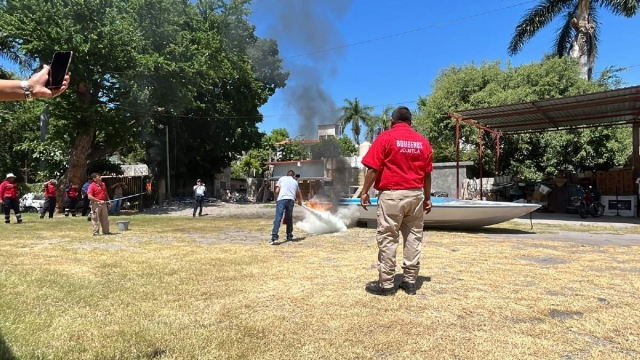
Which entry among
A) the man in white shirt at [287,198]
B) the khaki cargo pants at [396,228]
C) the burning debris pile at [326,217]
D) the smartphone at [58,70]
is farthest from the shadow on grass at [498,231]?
the smartphone at [58,70]

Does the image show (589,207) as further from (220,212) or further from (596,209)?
(220,212)

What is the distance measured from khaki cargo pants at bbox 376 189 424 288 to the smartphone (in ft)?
10.1

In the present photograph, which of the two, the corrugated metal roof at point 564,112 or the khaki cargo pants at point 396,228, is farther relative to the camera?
the corrugated metal roof at point 564,112

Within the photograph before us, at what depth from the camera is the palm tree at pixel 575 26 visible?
2366 centimetres

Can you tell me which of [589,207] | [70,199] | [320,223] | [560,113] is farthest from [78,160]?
[589,207]

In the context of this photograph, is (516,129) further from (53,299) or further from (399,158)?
(53,299)

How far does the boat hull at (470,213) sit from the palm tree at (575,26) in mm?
17759

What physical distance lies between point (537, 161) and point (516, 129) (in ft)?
10.3

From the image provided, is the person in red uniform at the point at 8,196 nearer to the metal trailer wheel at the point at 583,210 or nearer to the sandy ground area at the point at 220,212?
the sandy ground area at the point at 220,212

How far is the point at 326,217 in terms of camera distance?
1091cm

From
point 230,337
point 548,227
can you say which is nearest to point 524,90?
point 548,227

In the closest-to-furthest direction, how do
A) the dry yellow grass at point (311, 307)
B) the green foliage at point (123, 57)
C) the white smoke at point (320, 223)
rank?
the dry yellow grass at point (311, 307) < the white smoke at point (320, 223) < the green foliage at point (123, 57)

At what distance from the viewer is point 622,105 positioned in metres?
14.5

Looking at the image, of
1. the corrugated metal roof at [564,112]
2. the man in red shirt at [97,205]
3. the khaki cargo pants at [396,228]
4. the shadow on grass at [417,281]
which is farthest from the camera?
the corrugated metal roof at [564,112]
